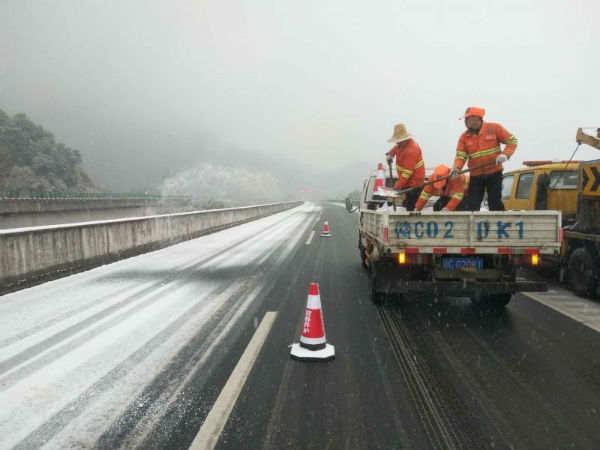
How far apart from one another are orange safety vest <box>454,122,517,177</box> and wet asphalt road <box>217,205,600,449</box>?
2.19m

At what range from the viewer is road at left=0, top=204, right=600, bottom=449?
3.15m

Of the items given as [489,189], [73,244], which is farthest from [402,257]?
[73,244]

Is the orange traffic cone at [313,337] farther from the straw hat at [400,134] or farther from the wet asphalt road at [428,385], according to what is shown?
the straw hat at [400,134]

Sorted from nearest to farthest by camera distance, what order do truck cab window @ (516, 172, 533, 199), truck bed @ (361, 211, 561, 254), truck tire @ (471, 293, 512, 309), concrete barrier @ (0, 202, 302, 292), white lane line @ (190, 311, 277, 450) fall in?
white lane line @ (190, 311, 277, 450) < truck bed @ (361, 211, 561, 254) < truck tire @ (471, 293, 512, 309) < concrete barrier @ (0, 202, 302, 292) < truck cab window @ (516, 172, 533, 199)

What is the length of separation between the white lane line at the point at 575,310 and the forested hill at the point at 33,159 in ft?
249

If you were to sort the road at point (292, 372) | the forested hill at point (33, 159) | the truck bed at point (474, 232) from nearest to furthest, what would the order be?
the road at point (292, 372), the truck bed at point (474, 232), the forested hill at point (33, 159)

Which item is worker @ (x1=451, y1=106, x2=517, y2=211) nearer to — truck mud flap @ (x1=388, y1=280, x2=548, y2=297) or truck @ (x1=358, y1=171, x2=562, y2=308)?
truck @ (x1=358, y1=171, x2=562, y2=308)

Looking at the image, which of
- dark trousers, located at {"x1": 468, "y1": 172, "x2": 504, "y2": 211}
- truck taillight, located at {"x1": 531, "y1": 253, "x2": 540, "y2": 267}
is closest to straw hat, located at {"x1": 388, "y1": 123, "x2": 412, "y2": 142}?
dark trousers, located at {"x1": 468, "y1": 172, "x2": 504, "y2": 211}

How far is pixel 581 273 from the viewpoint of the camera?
751cm

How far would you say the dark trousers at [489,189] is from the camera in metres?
7.04

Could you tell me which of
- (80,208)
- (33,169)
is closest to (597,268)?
(80,208)

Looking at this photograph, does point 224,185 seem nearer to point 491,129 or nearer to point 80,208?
point 80,208

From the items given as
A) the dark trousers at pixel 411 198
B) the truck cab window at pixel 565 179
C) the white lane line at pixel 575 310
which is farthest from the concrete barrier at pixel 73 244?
the truck cab window at pixel 565 179

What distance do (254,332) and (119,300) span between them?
2822mm
